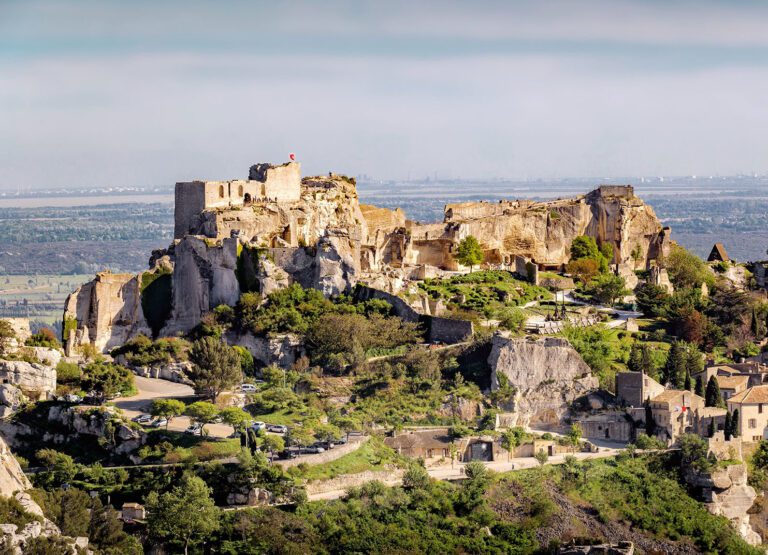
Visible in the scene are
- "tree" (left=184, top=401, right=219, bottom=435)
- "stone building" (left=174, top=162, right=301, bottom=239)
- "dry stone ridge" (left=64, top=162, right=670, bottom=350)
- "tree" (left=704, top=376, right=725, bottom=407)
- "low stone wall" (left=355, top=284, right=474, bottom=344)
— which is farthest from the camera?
"stone building" (left=174, top=162, right=301, bottom=239)

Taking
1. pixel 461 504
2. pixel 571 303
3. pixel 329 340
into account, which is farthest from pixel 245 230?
pixel 461 504

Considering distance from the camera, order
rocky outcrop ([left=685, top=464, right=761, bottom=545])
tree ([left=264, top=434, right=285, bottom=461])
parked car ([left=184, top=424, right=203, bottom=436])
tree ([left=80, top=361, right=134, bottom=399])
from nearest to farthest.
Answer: tree ([left=264, top=434, right=285, bottom=461]), parked car ([left=184, top=424, right=203, bottom=436]), rocky outcrop ([left=685, top=464, right=761, bottom=545]), tree ([left=80, top=361, right=134, bottom=399])

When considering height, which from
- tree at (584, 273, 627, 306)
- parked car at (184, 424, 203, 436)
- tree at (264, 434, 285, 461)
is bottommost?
tree at (264, 434, 285, 461)

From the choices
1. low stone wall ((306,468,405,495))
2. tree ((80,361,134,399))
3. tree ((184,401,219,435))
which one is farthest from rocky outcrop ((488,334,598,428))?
tree ((80,361,134,399))

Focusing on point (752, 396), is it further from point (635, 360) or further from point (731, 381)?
point (635, 360)

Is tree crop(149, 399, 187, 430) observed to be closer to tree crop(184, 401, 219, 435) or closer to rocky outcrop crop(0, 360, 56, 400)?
tree crop(184, 401, 219, 435)

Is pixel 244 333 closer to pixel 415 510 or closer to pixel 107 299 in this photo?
pixel 107 299
